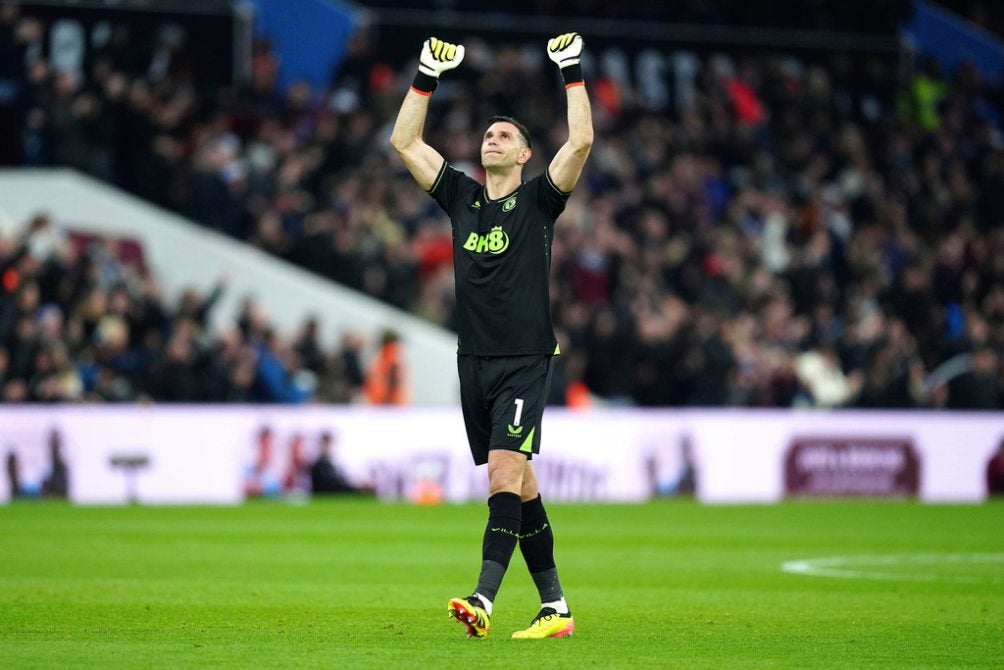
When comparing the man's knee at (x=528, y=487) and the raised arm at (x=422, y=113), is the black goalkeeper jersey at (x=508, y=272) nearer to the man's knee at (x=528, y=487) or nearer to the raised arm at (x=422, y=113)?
the raised arm at (x=422, y=113)

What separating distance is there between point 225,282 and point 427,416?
12.0 ft

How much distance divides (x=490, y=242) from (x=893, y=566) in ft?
20.9

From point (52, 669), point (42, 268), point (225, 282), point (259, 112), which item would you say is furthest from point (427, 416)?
point (52, 669)

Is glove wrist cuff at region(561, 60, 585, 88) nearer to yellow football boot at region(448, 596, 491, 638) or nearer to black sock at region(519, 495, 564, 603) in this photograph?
black sock at region(519, 495, 564, 603)

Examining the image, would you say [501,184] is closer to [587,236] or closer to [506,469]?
[506,469]

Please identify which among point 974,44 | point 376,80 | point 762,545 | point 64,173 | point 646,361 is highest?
point 974,44

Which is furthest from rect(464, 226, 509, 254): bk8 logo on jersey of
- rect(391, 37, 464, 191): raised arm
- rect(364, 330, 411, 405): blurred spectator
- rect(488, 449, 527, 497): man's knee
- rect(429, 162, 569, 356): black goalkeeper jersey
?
rect(364, 330, 411, 405): blurred spectator

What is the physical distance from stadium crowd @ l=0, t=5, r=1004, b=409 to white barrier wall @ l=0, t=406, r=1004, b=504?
0.78 m

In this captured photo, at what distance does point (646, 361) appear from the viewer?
2605 centimetres

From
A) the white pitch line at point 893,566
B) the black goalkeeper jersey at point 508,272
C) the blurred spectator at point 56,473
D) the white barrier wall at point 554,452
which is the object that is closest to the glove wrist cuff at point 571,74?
the black goalkeeper jersey at point 508,272

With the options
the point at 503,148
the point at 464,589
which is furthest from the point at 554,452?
the point at 503,148

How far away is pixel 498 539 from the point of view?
866cm

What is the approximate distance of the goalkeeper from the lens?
8.75 metres

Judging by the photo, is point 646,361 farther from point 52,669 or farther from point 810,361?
point 52,669
